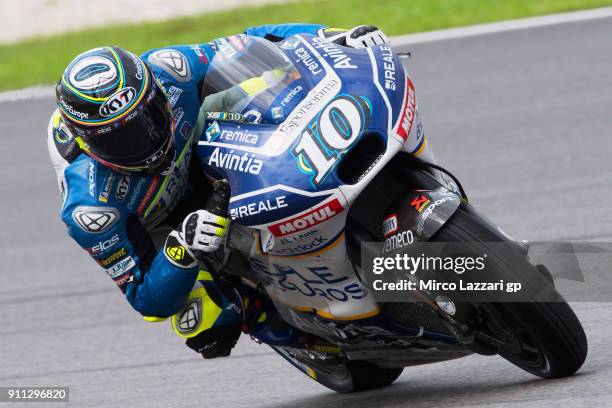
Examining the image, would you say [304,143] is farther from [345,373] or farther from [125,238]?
[345,373]

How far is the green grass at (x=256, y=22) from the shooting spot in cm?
1034

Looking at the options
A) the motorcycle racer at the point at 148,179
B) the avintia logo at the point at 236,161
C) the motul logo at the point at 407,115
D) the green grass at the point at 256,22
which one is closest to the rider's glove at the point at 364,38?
the motorcycle racer at the point at 148,179

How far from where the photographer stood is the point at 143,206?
422 centimetres

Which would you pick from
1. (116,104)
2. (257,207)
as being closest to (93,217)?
(116,104)

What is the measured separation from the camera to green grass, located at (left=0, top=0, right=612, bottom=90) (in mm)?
10344

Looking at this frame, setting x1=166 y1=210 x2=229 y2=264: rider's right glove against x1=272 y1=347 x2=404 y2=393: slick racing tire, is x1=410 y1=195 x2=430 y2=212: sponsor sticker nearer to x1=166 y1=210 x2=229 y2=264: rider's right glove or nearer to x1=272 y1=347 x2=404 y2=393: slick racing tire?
x1=166 y1=210 x2=229 y2=264: rider's right glove

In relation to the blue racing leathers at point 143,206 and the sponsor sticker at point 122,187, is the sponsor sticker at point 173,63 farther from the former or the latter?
the sponsor sticker at point 122,187

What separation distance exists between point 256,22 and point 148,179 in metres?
7.20

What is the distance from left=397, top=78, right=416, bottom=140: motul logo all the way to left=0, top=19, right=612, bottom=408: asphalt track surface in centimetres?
95

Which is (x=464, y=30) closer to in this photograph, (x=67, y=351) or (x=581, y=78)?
(x=581, y=78)

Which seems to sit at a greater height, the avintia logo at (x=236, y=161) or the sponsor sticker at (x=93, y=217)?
the avintia logo at (x=236, y=161)

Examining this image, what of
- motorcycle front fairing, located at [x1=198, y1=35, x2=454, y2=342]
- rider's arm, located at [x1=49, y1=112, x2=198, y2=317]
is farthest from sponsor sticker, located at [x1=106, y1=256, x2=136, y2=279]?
motorcycle front fairing, located at [x1=198, y1=35, x2=454, y2=342]

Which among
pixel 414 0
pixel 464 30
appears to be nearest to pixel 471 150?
pixel 464 30

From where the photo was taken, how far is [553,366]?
12.7ft
